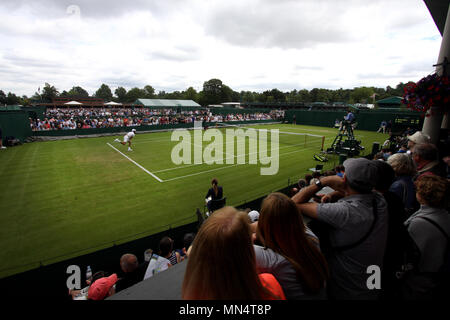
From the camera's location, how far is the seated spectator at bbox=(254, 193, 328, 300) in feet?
5.64

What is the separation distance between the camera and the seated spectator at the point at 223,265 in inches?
49.6

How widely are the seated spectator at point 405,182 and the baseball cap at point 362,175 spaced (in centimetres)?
203

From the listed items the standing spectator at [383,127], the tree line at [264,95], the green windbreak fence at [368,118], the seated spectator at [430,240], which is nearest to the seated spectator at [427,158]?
the seated spectator at [430,240]

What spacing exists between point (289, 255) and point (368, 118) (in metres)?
42.9

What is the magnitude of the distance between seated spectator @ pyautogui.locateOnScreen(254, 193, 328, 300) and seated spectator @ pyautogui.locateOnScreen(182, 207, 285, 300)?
1.46ft

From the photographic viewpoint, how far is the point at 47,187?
1207 centimetres

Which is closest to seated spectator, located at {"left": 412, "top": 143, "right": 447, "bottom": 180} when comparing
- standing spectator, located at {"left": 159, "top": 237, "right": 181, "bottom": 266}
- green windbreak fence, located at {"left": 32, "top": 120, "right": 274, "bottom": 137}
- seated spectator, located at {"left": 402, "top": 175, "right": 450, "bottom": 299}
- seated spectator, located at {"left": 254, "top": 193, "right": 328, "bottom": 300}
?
seated spectator, located at {"left": 402, "top": 175, "right": 450, "bottom": 299}

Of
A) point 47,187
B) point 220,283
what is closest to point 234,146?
point 47,187

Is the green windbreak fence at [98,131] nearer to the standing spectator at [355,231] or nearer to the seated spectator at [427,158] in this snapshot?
the standing spectator at [355,231]

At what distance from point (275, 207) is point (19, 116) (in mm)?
29960

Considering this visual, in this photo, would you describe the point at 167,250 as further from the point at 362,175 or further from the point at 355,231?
the point at 362,175

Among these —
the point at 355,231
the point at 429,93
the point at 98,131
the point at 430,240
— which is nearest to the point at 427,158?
the point at 430,240

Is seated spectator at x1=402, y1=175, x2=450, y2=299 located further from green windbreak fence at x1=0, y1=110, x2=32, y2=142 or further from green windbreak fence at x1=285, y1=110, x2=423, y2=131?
green windbreak fence at x1=0, y1=110, x2=32, y2=142
